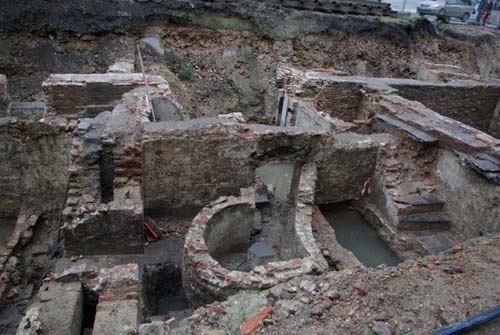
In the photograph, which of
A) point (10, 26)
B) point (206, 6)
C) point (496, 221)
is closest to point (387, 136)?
point (496, 221)

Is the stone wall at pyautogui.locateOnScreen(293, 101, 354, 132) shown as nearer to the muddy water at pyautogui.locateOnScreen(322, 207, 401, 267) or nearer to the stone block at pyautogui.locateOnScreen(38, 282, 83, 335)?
the muddy water at pyautogui.locateOnScreen(322, 207, 401, 267)

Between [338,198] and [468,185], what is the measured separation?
7.67 feet

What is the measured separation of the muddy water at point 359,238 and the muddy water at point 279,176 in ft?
3.69

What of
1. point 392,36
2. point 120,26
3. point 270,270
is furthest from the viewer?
point 392,36

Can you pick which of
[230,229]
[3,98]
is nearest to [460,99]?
[230,229]

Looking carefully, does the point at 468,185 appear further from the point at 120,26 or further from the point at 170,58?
the point at 120,26

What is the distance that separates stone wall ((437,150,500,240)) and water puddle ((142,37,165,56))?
31.5 feet

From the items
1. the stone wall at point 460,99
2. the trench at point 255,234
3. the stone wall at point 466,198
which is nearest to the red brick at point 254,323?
the trench at point 255,234

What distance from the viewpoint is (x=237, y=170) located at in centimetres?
678

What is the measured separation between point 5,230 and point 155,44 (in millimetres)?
7898

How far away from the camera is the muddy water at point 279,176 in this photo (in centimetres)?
843

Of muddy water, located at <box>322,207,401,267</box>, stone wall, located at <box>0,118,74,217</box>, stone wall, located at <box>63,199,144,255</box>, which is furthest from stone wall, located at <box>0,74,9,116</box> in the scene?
muddy water, located at <box>322,207,401,267</box>

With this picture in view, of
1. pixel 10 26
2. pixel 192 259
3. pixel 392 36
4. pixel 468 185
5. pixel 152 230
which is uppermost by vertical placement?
pixel 392 36

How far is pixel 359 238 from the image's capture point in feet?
23.5
